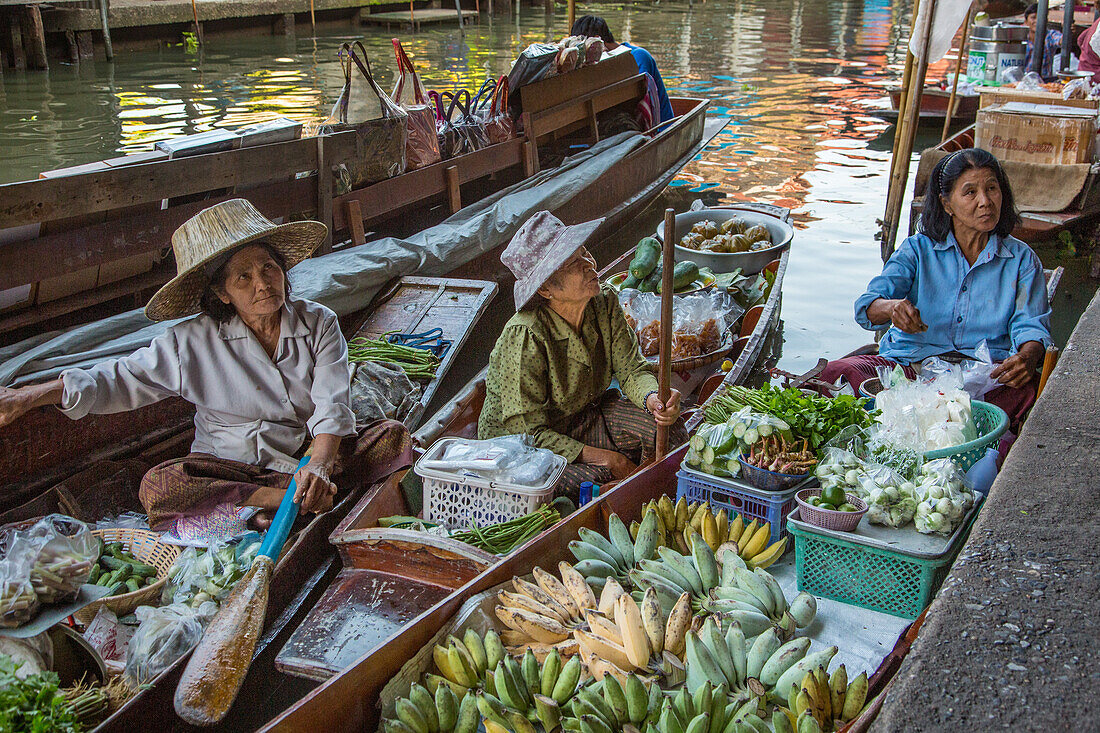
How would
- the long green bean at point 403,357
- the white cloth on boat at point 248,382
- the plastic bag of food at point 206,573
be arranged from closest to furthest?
the plastic bag of food at point 206,573 → the white cloth on boat at point 248,382 → the long green bean at point 403,357

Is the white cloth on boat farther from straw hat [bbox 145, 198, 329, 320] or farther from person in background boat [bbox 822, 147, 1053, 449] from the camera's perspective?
person in background boat [bbox 822, 147, 1053, 449]

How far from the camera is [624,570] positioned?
2484 millimetres

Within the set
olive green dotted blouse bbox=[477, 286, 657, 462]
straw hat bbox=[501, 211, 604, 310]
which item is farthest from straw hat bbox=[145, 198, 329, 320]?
olive green dotted blouse bbox=[477, 286, 657, 462]

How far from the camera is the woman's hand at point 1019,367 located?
124 inches

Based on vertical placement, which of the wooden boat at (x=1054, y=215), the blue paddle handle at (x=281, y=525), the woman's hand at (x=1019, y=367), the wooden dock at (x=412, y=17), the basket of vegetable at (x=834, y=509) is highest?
the wooden dock at (x=412, y=17)

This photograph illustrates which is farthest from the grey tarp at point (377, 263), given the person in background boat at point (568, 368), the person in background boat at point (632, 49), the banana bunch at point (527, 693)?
the banana bunch at point (527, 693)

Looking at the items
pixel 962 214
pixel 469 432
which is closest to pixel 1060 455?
pixel 962 214

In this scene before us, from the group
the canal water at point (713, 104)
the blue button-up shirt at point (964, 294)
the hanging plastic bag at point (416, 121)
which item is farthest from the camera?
the canal water at point (713, 104)

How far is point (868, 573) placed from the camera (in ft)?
7.57

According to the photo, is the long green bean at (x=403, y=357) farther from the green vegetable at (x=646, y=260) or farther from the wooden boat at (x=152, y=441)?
the green vegetable at (x=646, y=260)

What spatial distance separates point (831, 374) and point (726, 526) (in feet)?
4.33

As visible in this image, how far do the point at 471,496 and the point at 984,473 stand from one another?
1.58m

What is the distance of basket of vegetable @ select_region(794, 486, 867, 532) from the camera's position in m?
2.28

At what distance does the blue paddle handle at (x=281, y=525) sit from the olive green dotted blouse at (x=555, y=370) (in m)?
0.79
